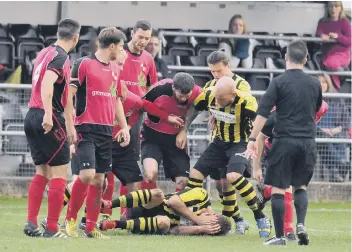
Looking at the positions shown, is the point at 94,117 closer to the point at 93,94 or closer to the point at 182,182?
the point at 93,94

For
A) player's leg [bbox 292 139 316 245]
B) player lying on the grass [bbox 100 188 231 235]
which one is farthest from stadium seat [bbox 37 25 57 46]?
player's leg [bbox 292 139 316 245]

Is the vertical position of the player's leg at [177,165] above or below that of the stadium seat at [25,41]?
below

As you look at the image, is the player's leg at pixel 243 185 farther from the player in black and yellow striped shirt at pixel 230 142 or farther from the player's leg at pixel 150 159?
the player's leg at pixel 150 159

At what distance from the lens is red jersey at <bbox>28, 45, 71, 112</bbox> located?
416 inches

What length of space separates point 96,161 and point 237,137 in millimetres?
1716

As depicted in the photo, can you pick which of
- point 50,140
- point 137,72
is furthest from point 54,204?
point 137,72

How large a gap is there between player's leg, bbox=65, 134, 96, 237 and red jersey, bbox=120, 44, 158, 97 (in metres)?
1.98

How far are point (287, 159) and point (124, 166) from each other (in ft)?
7.69

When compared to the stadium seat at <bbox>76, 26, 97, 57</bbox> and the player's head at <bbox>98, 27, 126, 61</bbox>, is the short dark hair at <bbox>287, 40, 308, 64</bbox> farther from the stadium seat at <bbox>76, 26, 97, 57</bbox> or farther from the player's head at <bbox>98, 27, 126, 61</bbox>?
the stadium seat at <bbox>76, 26, 97, 57</bbox>

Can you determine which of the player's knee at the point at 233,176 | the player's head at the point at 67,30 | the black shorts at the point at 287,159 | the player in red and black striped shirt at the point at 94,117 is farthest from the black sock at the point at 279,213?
the player's head at the point at 67,30

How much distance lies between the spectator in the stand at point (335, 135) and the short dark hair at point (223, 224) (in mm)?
5486

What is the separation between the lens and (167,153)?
1287cm

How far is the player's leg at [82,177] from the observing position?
10969 millimetres

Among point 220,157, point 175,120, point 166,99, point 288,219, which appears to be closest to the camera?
point 288,219
